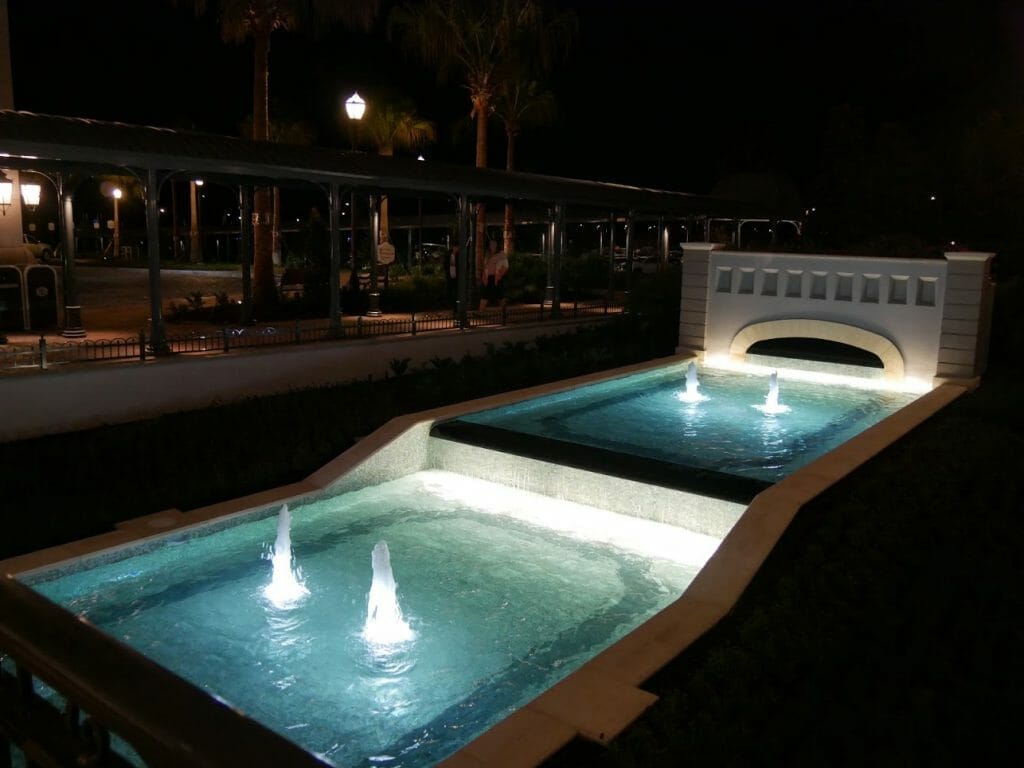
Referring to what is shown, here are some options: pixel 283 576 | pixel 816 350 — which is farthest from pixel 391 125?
pixel 283 576

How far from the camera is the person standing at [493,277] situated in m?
23.2

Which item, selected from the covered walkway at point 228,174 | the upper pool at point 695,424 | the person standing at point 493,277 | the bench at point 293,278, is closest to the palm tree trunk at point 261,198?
the covered walkway at point 228,174

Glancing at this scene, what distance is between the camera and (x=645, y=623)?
229 inches

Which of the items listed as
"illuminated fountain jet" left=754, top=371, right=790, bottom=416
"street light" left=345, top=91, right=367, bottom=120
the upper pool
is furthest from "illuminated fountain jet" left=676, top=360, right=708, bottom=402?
"street light" left=345, top=91, right=367, bottom=120

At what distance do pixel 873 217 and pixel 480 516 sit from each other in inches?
1060

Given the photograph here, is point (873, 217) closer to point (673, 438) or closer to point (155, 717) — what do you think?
point (673, 438)

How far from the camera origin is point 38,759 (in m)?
1.82

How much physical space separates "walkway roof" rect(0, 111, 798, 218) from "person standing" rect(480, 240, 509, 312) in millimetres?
2683

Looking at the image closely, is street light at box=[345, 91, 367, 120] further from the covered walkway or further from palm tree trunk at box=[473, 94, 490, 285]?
palm tree trunk at box=[473, 94, 490, 285]

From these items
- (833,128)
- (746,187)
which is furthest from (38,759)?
(746,187)

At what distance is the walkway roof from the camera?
37.2 ft

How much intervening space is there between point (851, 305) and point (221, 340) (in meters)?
10.5

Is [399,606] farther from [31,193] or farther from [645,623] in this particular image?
[31,193]

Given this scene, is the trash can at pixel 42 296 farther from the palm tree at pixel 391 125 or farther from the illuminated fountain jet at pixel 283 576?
the palm tree at pixel 391 125
